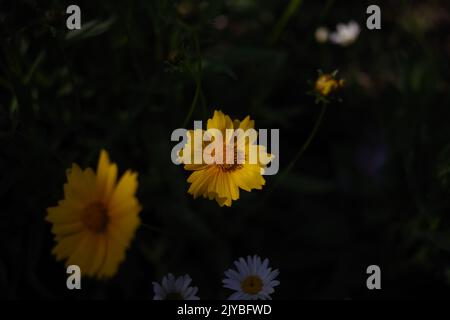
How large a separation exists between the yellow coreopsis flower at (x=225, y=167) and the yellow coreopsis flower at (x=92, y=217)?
112 mm

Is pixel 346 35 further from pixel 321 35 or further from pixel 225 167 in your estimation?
pixel 225 167

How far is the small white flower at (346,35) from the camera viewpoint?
1.70m

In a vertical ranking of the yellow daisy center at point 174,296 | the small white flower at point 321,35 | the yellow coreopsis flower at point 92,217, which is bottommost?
the yellow daisy center at point 174,296

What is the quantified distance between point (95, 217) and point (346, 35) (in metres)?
1.14

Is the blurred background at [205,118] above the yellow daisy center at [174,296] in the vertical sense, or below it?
above

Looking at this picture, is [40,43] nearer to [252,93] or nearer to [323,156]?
[252,93]

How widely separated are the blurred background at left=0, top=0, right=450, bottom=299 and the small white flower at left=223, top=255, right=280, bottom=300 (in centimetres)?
20

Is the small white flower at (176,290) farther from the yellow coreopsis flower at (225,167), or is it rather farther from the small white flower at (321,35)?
the small white flower at (321,35)

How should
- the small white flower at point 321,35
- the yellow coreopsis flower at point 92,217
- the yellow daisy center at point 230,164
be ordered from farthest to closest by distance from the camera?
the small white flower at point 321,35 < the yellow daisy center at point 230,164 < the yellow coreopsis flower at point 92,217

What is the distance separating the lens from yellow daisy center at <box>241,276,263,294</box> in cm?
92

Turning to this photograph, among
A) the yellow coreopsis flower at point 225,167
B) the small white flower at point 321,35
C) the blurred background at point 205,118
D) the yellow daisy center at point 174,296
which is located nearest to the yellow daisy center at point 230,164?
the yellow coreopsis flower at point 225,167

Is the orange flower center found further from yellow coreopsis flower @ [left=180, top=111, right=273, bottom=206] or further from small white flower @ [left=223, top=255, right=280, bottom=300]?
small white flower @ [left=223, top=255, right=280, bottom=300]

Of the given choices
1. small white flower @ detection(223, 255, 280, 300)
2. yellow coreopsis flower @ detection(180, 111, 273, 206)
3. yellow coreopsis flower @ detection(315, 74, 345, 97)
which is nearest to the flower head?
yellow coreopsis flower @ detection(315, 74, 345, 97)
